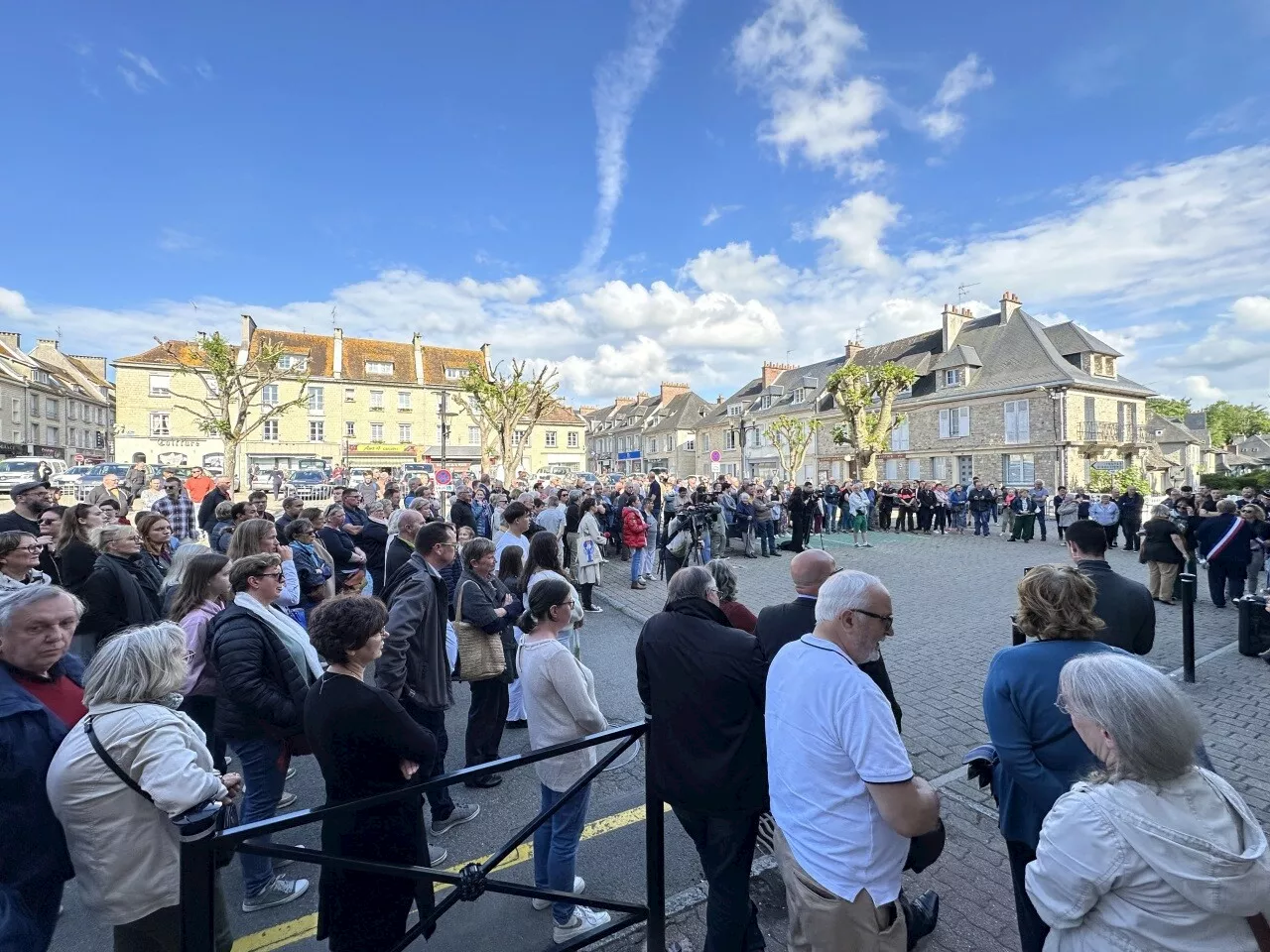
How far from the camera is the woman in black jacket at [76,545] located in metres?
4.68

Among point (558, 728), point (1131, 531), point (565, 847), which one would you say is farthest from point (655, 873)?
point (1131, 531)

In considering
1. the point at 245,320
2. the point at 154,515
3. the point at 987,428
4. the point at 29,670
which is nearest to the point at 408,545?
the point at 154,515

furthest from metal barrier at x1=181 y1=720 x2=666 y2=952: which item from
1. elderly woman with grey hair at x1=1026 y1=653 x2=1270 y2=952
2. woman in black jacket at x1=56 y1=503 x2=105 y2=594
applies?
woman in black jacket at x1=56 y1=503 x2=105 y2=594

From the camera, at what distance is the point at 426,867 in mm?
2301

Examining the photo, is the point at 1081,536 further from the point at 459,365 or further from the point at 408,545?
the point at 459,365

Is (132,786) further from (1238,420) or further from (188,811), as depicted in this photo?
(1238,420)

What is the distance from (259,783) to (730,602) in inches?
112

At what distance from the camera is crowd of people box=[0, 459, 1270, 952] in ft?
4.77

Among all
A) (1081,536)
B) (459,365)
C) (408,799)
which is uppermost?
(459,365)

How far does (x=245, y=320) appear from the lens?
134ft

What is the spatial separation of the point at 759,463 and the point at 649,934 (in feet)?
157

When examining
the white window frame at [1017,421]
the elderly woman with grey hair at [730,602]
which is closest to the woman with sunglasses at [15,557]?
the elderly woman with grey hair at [730,602]

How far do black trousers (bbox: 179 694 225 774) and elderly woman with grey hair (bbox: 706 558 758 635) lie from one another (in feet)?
9.96

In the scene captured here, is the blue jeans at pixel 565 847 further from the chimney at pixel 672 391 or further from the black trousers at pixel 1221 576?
the chimney at pixel 672 391
